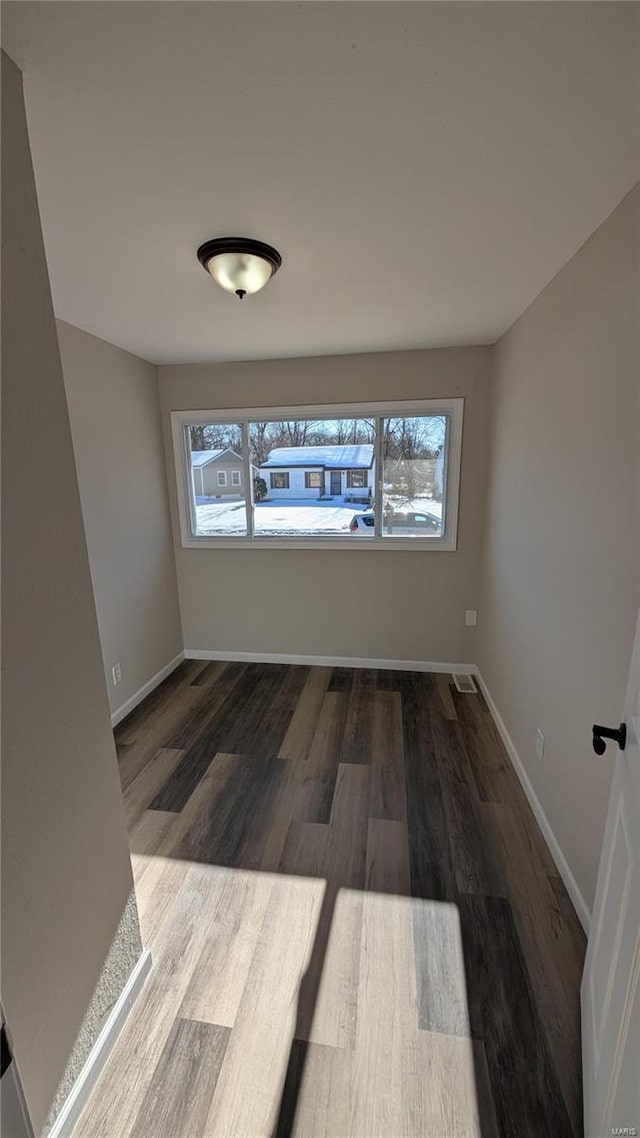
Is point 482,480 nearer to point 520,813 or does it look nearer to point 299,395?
point 299,395

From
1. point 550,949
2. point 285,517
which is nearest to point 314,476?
point 285,517

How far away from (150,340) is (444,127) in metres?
2.12

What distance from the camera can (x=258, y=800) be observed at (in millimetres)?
2086

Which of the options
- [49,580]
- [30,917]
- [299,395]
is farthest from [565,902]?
[299,395]

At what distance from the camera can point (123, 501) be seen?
284cm

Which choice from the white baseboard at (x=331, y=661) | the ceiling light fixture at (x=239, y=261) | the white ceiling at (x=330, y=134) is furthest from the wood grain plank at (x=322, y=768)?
the white ceiling at (x=330, y=134)

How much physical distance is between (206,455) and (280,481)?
0.65 m

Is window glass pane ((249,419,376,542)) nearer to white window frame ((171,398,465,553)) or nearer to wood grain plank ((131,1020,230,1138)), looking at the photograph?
white window frame ((171,398,465,553))

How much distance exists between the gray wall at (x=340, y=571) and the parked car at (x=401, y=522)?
17 centimetres

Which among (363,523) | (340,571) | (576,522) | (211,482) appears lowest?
(340,571)

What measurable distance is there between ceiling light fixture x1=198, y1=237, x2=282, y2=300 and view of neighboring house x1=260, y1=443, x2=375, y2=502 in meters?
1.67

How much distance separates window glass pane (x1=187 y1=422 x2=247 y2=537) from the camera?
11.0 ft

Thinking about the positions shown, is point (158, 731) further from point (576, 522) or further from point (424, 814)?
point (576, 522)

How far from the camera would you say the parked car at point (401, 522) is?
322 cm
